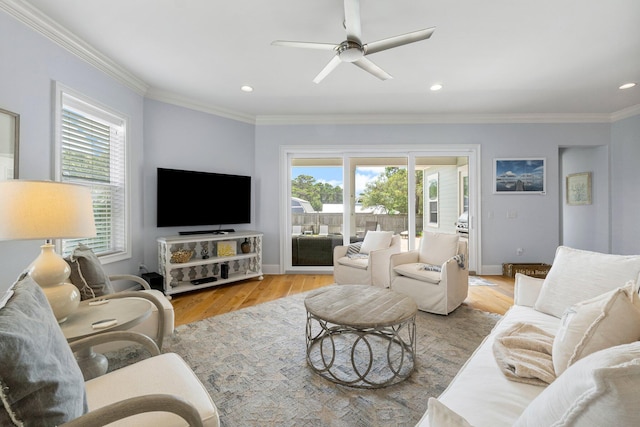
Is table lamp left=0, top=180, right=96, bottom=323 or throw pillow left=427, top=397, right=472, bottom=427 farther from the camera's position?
table lamp left=0, top=180, right=96, bottom=323

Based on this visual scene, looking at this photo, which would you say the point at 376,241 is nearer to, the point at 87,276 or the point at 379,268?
the point at 379,268

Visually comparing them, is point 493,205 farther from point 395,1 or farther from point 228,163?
point 228,163

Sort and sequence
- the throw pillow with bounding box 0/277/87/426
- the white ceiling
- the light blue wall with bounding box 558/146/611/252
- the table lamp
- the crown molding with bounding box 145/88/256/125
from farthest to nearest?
the light blue wall with bounding box 558/146/611/252 → the crown molding with bounding box 145/88/256/125 → the white ceiling → the table lamp → the throw pillow with bounding box 0/277/87/426

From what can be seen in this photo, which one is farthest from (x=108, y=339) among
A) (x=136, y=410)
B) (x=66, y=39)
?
(x=66, y=39)

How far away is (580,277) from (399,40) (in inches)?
74.3

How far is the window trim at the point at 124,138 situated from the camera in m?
2.40

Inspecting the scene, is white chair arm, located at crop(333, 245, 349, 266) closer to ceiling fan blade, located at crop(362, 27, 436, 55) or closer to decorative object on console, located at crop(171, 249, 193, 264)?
decorative object on console, located at crop(171, 249, 193, 264)

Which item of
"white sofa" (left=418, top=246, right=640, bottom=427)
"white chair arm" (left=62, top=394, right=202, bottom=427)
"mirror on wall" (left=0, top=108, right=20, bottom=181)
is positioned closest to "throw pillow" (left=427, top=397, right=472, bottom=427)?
"white sofa" (left=418, top=246, right=640, bottom=427)

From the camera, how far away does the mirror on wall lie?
198 cm

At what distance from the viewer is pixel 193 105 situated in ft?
12.9

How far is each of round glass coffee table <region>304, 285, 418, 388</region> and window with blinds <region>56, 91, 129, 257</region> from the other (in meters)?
2.36

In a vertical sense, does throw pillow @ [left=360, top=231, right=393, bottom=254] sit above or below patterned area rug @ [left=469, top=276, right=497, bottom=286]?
above

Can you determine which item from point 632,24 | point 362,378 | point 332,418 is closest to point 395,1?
point 632,24

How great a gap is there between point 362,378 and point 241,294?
2257 mm
